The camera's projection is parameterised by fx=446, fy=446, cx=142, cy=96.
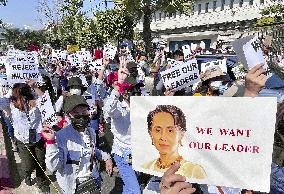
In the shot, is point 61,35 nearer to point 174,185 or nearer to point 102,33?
point 102,33

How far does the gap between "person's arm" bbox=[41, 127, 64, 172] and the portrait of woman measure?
5.17 feet

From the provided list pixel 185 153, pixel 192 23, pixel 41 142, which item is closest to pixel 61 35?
pixel 192 23

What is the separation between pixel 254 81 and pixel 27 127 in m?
5.11

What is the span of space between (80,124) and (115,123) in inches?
45.9

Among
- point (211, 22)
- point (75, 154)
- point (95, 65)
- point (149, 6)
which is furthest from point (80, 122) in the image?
point (211, 22)

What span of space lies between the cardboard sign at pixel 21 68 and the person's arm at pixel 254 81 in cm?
569

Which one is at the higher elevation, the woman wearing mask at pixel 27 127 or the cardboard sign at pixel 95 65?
the cardboard sign at pixel 95 65

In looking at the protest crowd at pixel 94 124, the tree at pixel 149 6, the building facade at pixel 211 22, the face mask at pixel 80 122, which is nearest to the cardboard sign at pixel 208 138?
the protest crowd at pixel 94 124

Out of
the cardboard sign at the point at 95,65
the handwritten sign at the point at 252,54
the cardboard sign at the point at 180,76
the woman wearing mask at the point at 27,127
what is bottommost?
the woman wearing mask at the point at 27,127

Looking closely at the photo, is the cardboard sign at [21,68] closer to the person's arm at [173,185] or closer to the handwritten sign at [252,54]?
the handwritten sign at [252,54]

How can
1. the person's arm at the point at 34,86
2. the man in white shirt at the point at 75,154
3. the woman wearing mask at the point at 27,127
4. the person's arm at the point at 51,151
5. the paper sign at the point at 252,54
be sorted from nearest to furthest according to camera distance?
the paper sign at the point at 252,54, the person's arm at the point at 51,151, the man in white shirt at the point at 75,154, the woman wearing mask at the point at 27,127, the person's arm at the point at 34,86

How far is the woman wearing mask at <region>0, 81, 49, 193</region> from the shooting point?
7.39 m

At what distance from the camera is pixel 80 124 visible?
489 cm

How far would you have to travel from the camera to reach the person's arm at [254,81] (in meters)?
3.12
